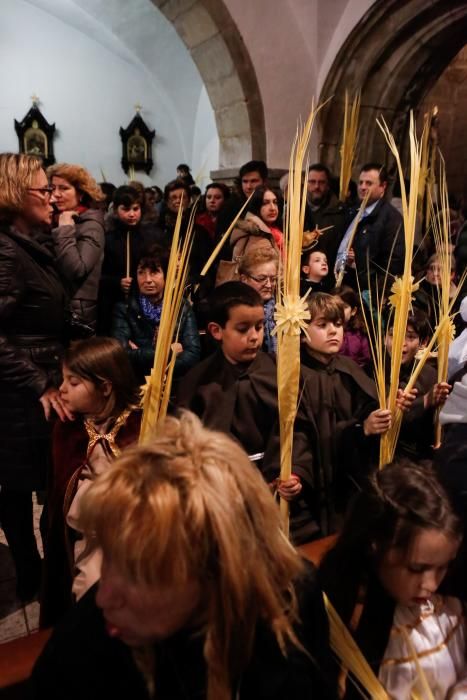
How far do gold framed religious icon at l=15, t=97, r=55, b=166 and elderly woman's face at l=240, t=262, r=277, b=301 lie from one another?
836 cm

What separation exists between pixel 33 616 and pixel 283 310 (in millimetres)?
1503

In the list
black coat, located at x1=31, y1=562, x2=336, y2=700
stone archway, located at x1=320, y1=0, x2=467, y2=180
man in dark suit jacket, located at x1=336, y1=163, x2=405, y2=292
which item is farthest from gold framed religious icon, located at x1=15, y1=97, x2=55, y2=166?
black coat, located at x1=31, y1=562, x2=336, y2=700

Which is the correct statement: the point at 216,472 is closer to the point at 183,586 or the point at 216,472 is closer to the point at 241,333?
the point at 183,586

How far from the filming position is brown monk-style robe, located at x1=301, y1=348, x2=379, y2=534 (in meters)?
2.21

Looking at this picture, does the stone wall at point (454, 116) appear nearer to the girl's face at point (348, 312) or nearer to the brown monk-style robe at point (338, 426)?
the girl's face at point (348, 312)

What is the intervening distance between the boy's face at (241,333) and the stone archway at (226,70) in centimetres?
392

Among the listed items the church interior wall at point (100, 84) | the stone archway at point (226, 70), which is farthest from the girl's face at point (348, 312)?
the church interior wall at point (100, 84)

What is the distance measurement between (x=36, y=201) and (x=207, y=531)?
64.8 inches

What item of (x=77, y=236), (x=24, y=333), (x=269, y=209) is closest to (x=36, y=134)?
(x=269, y=209)

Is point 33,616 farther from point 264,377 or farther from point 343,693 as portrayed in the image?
point 343,693

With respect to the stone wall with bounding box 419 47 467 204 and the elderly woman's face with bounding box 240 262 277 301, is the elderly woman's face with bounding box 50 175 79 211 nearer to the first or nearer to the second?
the elderly woman's face with bounding box 240 262 277 301

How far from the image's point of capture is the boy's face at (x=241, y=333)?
223 cm

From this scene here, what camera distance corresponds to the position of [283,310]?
1.76m

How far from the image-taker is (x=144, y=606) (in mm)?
856
